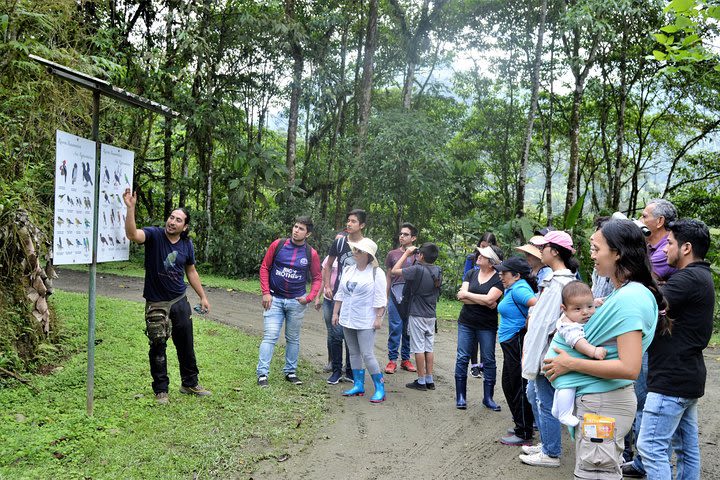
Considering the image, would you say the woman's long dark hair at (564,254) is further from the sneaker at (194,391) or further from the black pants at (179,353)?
the sneaker at (194,391)

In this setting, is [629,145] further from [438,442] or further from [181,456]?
[181,456]

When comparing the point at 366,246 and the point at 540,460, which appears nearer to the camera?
the point at 540,460

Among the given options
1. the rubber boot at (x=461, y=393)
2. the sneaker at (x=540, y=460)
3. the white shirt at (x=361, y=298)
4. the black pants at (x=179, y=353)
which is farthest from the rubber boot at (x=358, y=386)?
the sneaker at (x=540, y=460)

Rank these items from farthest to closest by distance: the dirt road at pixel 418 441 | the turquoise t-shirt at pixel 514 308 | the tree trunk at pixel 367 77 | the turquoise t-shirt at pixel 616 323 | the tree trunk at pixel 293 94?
1. the tree trunk at pixel 293 94
2. the tree trunk at pixel 367 77
3. the turquoise t-shirt at pixel 514 308
4. the dirt road at pixel 418 441
5. the turquoise t-shirt at pixel 616 323

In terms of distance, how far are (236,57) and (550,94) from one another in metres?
10.4

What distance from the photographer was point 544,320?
4.38 m

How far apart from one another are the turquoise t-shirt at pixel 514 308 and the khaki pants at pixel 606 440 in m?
2.37

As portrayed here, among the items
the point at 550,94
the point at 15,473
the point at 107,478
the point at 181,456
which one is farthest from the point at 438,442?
the point at 550,94

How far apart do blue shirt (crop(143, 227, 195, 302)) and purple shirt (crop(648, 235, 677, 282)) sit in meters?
4.28

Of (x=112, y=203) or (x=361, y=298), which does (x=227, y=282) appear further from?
(x=112, y=203)

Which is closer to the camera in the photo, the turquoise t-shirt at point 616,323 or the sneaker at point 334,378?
the turquoise t-shirt at point 616,323

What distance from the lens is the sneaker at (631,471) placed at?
466 cm

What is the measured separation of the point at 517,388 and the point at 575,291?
7.15 feet

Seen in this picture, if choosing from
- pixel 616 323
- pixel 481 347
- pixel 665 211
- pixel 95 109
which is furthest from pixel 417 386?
pixel 95 109
